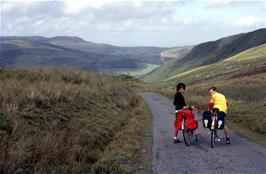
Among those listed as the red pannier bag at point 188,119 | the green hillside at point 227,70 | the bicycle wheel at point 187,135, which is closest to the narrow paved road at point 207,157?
the bicycle wheel at point 187,135

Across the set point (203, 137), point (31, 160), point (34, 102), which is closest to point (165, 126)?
point (203, 137)

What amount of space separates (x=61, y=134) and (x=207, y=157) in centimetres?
423

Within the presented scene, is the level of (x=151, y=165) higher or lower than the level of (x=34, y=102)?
lower

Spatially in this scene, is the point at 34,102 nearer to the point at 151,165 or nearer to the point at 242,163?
the point at 151,165

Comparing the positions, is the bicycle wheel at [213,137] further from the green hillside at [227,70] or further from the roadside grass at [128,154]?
the green hillside at [227,70]

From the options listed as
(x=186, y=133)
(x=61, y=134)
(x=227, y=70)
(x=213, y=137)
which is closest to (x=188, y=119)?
(x=186, y=133)

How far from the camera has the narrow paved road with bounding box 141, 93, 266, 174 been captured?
34.8 ft

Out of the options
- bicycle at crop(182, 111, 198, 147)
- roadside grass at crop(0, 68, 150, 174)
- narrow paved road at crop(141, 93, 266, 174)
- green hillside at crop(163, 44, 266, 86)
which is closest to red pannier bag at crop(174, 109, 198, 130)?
bicycle at crop(182, 111, 198, 147)

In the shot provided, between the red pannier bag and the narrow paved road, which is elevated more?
the red pannier bag

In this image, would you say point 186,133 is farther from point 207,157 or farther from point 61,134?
point 61,134

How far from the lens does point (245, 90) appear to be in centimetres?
5412

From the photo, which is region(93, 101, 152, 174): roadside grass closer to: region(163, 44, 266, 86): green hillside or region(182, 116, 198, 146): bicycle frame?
region(182, 116, 198, 146): bicycle frame

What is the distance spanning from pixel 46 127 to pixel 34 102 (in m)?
2.16

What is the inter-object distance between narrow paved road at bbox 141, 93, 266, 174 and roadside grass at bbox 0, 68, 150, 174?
0.80m
